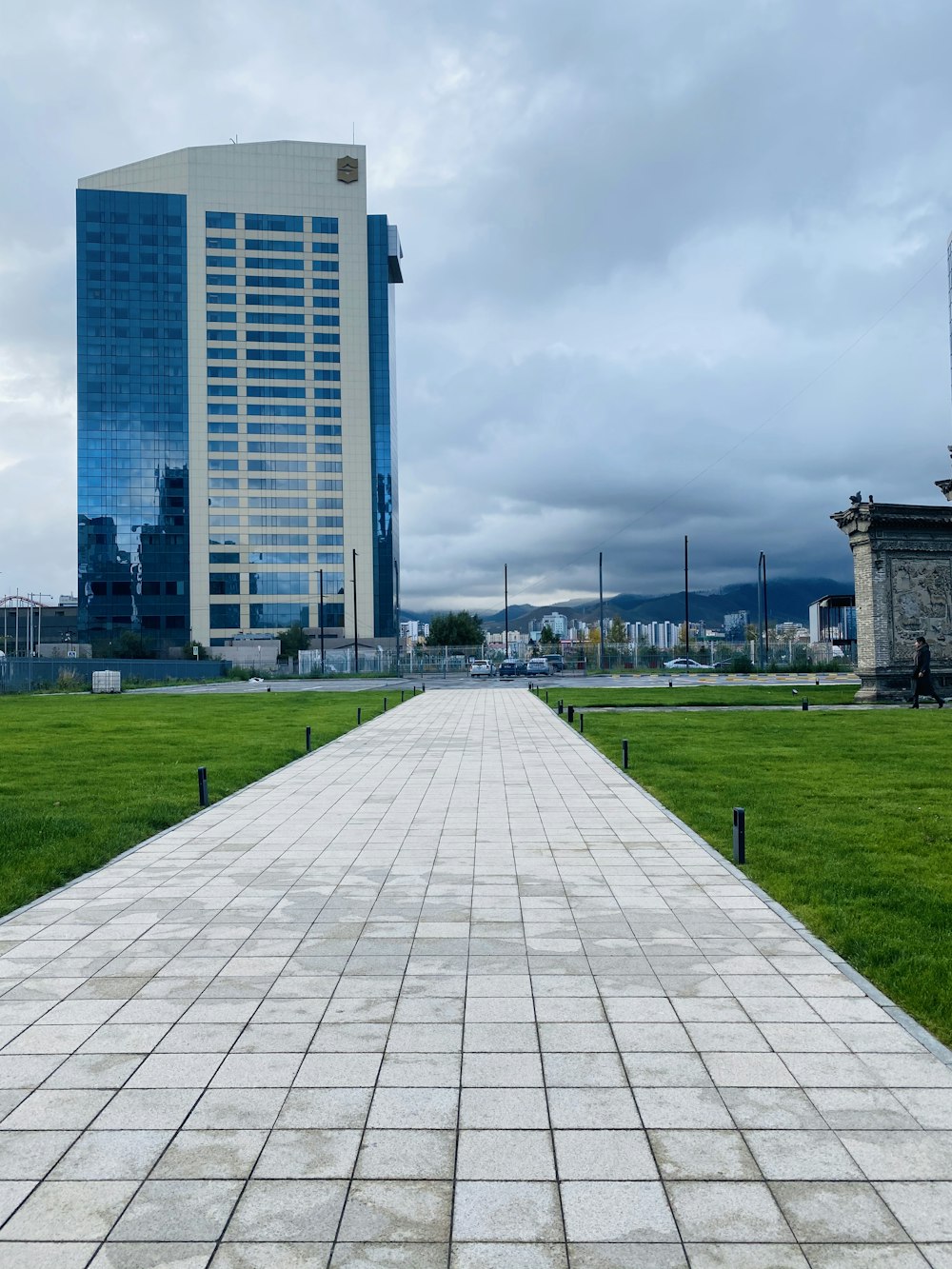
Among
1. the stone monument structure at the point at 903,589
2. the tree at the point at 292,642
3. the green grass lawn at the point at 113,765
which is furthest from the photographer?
the tree at the point at 292,642

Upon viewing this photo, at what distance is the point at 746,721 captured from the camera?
78.3 feet

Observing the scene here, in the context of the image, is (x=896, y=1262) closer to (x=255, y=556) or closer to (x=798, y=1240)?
(x=798, y=1240)

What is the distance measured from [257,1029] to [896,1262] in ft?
10.7

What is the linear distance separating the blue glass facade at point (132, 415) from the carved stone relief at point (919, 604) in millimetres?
93149

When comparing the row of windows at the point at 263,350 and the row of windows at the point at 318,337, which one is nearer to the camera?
the row of windows at the point at 263,350

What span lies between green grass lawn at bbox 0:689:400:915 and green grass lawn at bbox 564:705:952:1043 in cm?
674

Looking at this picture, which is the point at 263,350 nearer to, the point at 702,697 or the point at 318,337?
the point at 318,337

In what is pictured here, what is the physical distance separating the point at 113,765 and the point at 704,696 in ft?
81.7

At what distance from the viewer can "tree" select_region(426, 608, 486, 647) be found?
11994cm

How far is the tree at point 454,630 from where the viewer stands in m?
120


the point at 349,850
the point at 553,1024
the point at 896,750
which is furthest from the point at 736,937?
the point at 896,750

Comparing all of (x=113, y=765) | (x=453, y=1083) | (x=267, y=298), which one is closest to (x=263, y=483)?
(x=267, y=298)

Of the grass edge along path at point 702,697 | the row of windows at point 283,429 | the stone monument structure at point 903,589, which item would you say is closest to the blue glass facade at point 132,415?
the row of windows at point 283,429

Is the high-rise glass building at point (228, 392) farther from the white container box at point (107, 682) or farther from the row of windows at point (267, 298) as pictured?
→ the white container box at point (107, 682)
